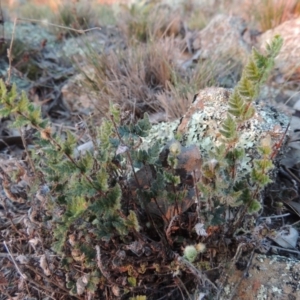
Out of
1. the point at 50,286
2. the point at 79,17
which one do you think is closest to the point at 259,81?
the point at 50,286

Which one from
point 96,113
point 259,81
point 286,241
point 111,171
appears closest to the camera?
point 259,81

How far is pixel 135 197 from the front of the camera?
1.67m

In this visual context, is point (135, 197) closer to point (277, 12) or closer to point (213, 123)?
point (213, 123)

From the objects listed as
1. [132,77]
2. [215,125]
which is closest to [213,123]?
[215,125]

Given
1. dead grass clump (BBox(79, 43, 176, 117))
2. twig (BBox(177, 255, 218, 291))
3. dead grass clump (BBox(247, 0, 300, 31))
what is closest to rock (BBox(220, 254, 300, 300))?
twig (BBox(177, 255, 218, 291))

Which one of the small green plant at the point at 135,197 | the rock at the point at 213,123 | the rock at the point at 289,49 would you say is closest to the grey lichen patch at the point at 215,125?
the rock at the point at 213,123

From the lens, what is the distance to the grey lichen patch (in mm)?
1780

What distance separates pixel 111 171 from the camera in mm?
1609

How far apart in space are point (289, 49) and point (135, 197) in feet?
6.44

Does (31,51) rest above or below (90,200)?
below

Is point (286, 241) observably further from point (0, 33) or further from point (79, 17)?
point (79, 17)

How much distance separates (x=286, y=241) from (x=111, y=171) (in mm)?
731

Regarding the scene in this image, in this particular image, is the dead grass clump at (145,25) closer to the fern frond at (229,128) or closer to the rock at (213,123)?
the rock at (213,123)

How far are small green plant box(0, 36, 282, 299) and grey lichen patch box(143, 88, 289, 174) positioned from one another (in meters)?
Answer: 0.15
